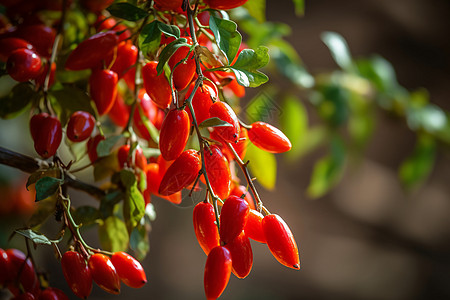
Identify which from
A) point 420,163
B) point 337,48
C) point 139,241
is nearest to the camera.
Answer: point 139,241

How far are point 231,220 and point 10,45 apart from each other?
0.23m

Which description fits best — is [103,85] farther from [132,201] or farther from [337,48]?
[337,48]

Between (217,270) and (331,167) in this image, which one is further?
(331,167)

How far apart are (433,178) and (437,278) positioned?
1.32 feet

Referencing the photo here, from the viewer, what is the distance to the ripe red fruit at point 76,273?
27cm

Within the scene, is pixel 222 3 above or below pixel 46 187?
above

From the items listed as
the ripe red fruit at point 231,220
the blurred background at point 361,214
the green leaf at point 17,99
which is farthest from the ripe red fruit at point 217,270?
the blurred background at point 361,214

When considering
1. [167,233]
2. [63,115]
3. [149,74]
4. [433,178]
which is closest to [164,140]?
[149,74]

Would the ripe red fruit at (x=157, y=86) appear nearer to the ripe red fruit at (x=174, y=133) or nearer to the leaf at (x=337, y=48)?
the ripe red fruit at (x=174, y=133)

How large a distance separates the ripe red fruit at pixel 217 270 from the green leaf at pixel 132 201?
3.3 inches

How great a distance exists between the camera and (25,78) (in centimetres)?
32

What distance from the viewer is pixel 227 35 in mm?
278

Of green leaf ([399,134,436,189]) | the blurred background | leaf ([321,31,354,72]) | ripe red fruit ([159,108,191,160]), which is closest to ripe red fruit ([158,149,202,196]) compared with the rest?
ripe red fruit ([159,108,191,160])

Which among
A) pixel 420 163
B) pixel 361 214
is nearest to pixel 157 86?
pixel 420 163
